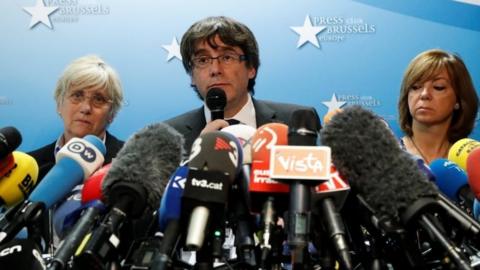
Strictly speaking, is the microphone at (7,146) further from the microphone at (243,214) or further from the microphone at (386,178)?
the microphone at (386,178)

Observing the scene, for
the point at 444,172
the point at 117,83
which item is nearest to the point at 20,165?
the point at 444,172

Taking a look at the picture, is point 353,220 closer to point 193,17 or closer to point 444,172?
point 444,172

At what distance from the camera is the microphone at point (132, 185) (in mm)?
760

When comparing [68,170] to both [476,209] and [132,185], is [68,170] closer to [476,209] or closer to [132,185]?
[132,185]

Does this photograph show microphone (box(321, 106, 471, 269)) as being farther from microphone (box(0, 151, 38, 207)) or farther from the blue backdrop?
the blue backdrop

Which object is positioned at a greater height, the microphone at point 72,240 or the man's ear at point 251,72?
the man's ear at point 251,72

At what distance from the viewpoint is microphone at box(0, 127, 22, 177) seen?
1.03 metres

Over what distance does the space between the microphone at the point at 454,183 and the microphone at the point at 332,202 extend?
10.7 inches

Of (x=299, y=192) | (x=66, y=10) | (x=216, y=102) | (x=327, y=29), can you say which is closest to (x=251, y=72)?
(x=216, y=102)

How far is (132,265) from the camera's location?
81 cm

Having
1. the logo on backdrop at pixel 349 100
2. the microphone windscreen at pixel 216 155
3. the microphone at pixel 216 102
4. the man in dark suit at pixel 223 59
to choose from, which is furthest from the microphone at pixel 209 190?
the logo on backdrop at pixel 349 100

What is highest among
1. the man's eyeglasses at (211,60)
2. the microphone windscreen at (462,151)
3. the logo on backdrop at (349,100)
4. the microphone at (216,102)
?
→ the logo on backdrop at (349,100)

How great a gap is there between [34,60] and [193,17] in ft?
2.73

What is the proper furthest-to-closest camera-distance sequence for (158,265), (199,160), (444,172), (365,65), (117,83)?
(365,65)
(117,83)
(444,172)
(199,160)
(158,265)
